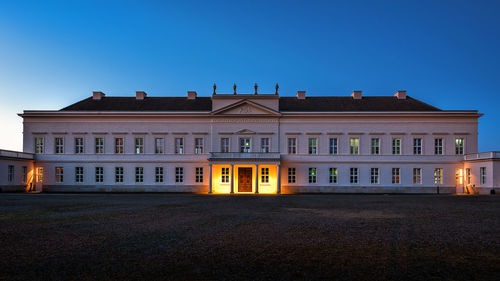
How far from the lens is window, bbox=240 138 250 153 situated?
36438 millimetres

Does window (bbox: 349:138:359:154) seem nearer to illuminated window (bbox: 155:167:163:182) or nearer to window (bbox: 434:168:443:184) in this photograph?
window (bbox: 434:168:443:184)

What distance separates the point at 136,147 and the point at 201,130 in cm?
735

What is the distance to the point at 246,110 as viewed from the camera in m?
36.4

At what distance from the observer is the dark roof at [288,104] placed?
38562 millimetres

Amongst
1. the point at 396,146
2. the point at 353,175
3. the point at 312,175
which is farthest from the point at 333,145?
the point at 396,146

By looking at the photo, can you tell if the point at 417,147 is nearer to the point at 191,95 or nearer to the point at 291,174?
the point at 291,174

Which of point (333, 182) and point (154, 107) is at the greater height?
point (154, 107)

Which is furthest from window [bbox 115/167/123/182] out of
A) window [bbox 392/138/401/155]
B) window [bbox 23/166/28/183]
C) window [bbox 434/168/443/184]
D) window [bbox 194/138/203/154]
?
window [bbox 434/168/443/184]

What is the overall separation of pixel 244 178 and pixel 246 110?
285 inches

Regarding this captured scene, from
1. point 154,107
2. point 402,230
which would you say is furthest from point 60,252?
point 154,107

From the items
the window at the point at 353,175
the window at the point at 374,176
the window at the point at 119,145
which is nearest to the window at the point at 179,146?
the window at the point at 119,145

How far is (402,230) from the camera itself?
1028 centimetres

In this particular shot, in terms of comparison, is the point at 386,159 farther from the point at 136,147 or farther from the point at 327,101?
the point at 136,147

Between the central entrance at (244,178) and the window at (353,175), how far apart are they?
35.0ft
